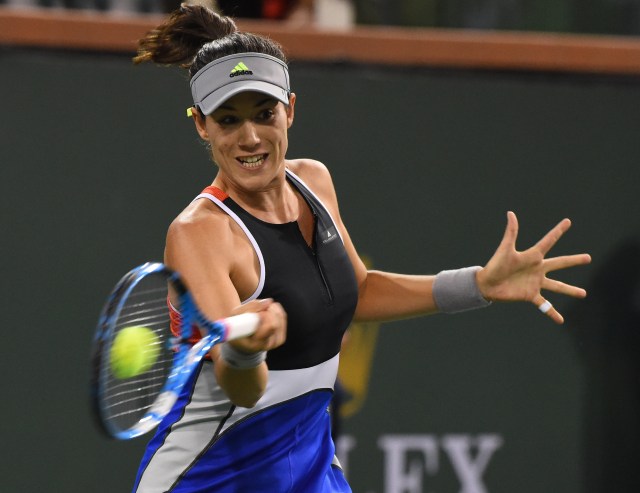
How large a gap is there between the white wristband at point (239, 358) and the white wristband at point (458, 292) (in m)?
0.87

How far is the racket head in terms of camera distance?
2.38 metres

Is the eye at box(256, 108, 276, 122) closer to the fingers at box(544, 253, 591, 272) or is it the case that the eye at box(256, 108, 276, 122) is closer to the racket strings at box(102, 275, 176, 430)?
the racket strings at box(102, 275, 176, 430)

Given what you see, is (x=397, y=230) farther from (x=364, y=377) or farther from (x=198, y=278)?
(x=198, y=278)

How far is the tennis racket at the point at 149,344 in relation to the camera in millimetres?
2393

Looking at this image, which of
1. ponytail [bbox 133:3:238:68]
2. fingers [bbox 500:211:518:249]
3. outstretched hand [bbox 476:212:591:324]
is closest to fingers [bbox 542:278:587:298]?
outstretched hand [bbox 476:212:591:324]

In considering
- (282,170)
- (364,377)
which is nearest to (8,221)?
(364,377)

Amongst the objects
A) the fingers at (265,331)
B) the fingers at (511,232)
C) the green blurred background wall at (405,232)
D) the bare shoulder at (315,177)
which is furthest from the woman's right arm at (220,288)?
the green blurred background wall at (405,232)

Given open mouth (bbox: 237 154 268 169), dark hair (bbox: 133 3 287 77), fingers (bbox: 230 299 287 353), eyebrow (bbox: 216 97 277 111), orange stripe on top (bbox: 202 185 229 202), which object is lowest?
fingers (bbox: 230 299 287 353)

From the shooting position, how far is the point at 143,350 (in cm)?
260

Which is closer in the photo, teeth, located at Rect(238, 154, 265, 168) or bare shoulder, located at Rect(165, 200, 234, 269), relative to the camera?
bare shoulder, located at Rect(165, 200, 234, 269)

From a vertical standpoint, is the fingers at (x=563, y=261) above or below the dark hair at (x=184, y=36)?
below

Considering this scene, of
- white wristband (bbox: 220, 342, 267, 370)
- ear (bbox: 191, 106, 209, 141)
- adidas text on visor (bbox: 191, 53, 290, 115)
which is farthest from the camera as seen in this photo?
ear (bbox: 191, 106, 209, 141)

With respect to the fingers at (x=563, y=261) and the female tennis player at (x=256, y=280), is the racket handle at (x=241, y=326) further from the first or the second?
the fingers at (x=563, y=261)

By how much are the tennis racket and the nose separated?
39cm
